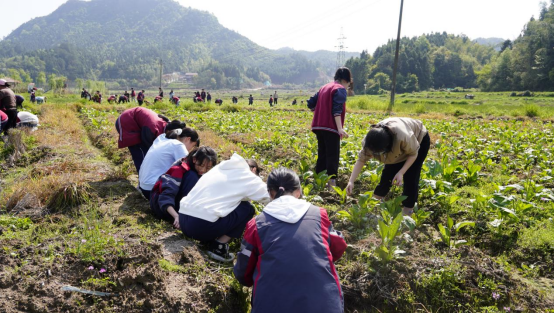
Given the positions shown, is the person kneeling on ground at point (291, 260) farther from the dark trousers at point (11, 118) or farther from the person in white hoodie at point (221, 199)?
the dark trousers at point (11, 118)

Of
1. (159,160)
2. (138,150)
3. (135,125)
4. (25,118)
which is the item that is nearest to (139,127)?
(135,125)

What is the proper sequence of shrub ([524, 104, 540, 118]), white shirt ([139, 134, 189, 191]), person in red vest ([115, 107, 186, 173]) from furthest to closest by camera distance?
shrub ([524, 104, 540, 118]), person in red vest ([115, 107, 186, 173]), white shirt ([139, 134, 189, 191])

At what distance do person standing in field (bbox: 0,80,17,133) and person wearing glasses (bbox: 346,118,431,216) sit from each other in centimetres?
786

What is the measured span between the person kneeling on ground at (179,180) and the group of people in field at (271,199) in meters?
0.01

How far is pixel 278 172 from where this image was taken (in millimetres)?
2596

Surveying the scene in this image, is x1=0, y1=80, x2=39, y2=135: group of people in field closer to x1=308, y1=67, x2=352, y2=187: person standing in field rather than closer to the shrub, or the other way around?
x1=308, y1=67, x2=352, y2=187: person standing in field

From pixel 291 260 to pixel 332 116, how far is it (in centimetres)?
305

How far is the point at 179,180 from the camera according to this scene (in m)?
3.64

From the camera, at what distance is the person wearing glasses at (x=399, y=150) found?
127 inches

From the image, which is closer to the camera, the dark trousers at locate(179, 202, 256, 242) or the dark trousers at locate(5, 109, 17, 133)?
the dark trousers at locate(179, 202, 256, 242)

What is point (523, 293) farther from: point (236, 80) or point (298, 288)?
point (236, 80)

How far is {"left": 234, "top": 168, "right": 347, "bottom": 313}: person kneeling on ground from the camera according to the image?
189 cm

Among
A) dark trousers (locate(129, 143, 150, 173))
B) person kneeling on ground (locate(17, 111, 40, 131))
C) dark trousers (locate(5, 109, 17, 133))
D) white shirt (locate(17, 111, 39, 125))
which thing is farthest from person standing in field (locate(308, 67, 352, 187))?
white shirt (locate(17, 111, 39, 125))

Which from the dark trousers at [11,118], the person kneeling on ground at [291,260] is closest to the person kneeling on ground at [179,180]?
the person kneeling on ground at [291,260]
